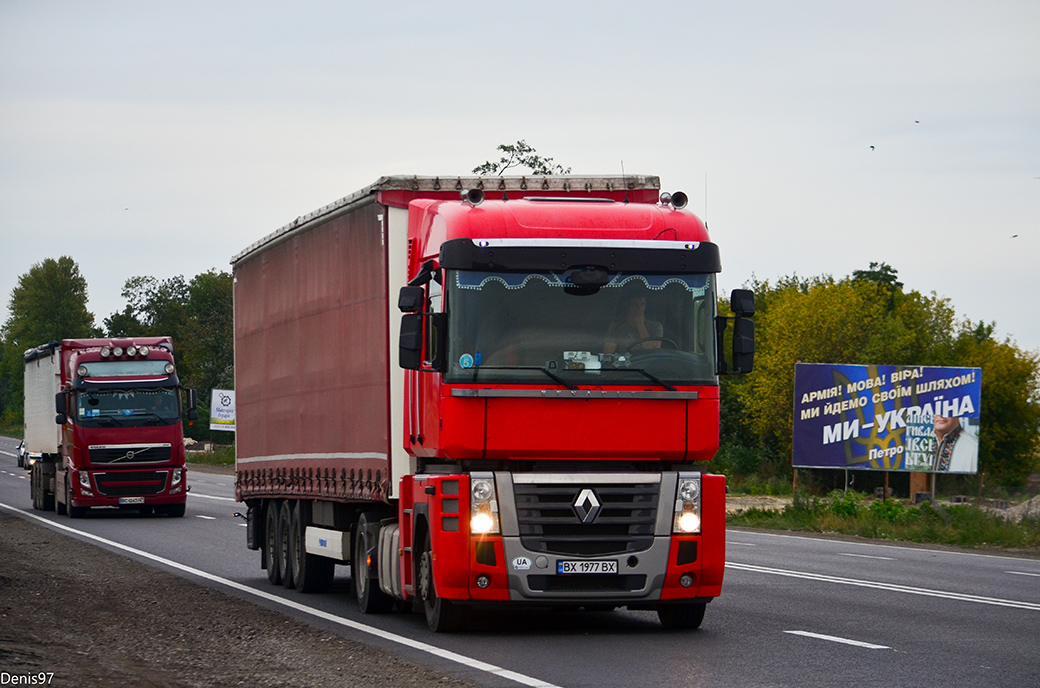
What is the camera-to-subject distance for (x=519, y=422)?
41.7 ft

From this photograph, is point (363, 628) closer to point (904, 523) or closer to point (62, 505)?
point (904, 523)

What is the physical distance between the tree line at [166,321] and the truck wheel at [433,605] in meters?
104

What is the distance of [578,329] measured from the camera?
42.2 feet

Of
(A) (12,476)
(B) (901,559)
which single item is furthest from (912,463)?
(A) (12,476)

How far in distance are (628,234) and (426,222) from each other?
5.95ft

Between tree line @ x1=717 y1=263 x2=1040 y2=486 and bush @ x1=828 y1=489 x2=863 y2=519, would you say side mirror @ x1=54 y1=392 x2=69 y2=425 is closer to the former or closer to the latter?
bush @ x1=828 y1=489 x2=863 y2=519

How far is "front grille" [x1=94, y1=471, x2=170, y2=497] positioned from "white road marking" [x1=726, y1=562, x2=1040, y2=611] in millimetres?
17578

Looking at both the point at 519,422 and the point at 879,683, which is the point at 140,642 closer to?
the point at 519,422

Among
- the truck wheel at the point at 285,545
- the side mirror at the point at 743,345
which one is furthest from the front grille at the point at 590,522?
the truck wheel at the point at 285,545

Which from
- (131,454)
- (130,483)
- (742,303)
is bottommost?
(130,483)

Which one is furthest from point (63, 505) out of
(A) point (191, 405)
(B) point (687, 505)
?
(B) point (687, 505)

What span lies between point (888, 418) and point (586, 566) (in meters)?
33.4

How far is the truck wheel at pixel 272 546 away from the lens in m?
19.5

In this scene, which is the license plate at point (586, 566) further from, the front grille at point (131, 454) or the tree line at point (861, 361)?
the tree line at point (861, 361)
